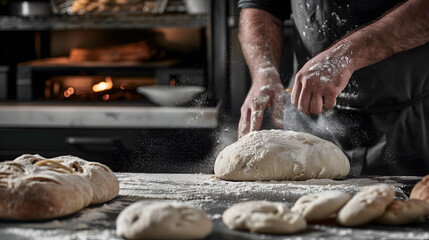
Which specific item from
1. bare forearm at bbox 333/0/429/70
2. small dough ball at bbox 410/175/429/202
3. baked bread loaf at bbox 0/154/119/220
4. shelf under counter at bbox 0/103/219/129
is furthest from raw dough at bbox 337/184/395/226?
shelf under counter at bbox 0/103/219/129

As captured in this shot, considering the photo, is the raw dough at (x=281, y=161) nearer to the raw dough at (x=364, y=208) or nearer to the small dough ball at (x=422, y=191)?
the small dough ball at (x=422, y=191)

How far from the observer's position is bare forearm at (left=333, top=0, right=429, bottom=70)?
1.75m

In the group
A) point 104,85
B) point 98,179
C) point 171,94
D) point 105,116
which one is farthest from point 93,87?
point 98,179

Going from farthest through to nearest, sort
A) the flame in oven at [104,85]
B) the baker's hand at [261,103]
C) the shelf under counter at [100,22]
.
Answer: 1. the flame in oven at [104,85]
2. the shelf under counter at [100,22]
3. the baker's hand at [261,103]

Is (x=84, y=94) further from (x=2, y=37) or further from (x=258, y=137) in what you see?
(x=258, y=137)

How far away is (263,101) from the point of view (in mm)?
1883

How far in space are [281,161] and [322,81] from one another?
0.31 metres

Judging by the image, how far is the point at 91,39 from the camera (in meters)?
3.24

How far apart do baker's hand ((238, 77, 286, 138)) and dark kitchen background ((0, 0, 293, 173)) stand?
0.45m

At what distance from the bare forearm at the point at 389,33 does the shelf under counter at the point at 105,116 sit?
94cm

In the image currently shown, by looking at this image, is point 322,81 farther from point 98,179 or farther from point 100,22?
point 100,22

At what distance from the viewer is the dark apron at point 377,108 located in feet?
6.17

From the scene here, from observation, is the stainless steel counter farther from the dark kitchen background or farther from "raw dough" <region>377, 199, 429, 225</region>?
the dark kitchen background

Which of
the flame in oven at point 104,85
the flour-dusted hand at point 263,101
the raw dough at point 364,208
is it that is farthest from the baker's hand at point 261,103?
the flame in oven at point 104,85
